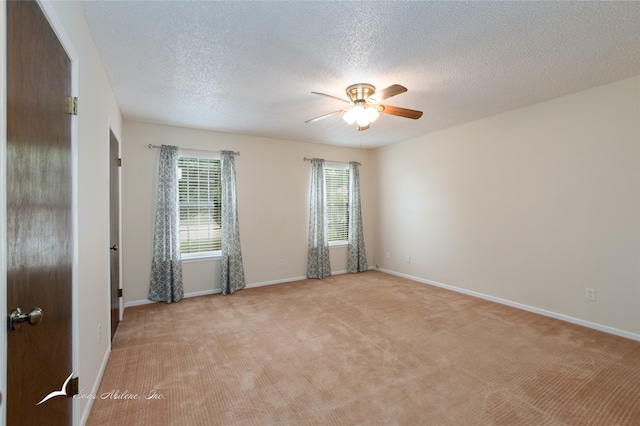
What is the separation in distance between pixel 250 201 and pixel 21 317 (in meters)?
3.90

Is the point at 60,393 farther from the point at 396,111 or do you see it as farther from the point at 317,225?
the point at 317,225

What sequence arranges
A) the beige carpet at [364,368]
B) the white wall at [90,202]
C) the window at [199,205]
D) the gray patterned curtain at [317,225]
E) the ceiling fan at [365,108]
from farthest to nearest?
the gray patterned curtain at [317,225], the window at [199,205], the ceiling fan at [365,108], the beige carpet at [364,368], the white wall at [90,202]

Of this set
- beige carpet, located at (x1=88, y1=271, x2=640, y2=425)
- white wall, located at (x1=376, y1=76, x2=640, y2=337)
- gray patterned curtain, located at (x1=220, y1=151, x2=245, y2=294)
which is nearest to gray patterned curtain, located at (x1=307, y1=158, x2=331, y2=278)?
gray patterned curtain, located at (x1=220, y1=151, x2=245, y2=294)

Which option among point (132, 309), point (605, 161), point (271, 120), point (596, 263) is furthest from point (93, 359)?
point (605, 161)

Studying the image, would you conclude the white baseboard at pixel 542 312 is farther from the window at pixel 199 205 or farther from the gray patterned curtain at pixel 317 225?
the window at pixel 199 205

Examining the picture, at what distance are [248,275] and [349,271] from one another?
2.01 meters

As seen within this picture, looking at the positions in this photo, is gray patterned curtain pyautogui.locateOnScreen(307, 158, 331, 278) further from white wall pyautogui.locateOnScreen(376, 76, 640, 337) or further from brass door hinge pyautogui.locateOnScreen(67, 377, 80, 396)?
brass door hinge pyautogui.locateOnScreen(67, 377, 80, 396)

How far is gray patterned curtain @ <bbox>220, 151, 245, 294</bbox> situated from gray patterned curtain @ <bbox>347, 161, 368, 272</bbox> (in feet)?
7.40

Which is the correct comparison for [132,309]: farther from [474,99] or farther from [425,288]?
[474,99]

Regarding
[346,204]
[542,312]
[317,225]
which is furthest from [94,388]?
[346,204]

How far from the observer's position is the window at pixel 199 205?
4387mm

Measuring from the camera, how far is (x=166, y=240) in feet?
13.6

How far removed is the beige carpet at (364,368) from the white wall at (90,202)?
32cm

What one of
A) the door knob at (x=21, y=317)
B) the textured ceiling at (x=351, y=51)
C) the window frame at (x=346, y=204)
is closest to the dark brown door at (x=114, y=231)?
the textured ceiling at (x=351, y=51)
